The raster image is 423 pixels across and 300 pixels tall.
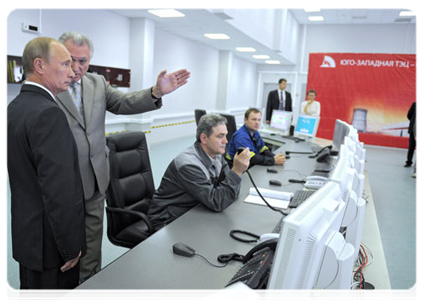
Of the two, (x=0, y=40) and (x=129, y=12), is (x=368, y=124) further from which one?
(x=0, y=40)

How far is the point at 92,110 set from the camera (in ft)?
6.19

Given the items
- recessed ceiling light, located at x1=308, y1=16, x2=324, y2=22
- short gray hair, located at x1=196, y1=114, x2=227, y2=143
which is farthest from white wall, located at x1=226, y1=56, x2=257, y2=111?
short gray hair, located at x1=196, y1=114, x2=227, y2=143

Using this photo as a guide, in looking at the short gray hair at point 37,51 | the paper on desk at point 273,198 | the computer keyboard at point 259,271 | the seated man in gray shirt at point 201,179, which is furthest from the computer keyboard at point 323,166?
the short gray hair at point 37,51

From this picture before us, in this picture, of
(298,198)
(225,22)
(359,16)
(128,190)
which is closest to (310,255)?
(298,198)

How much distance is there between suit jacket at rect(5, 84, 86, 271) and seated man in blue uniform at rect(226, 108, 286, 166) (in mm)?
2237

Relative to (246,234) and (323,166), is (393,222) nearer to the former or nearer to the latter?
(323,166)

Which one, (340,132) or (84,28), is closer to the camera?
(340,132)

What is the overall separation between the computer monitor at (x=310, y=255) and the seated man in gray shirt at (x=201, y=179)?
3.30ft

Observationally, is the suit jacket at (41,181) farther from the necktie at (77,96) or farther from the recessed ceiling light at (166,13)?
the recessed ceiling light at (166,13)

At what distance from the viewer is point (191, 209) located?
6.63ft

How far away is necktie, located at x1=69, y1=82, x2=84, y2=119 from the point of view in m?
1.82

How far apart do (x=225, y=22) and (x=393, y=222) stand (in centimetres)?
446

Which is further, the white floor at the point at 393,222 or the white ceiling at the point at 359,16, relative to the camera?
the white ceiling at the point at 359,16

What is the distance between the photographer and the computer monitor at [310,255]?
0.74m
